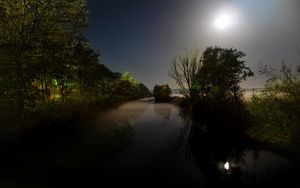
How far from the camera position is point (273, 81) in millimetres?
17297

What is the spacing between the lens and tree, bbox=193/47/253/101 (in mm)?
33156

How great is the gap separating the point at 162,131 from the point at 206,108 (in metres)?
11.9

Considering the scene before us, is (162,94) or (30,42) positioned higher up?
(30,42)

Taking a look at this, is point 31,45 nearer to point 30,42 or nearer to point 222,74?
point 30,42

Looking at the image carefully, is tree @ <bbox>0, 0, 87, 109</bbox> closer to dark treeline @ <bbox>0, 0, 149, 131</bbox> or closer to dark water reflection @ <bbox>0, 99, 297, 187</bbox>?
dark treeline @ <bbox>0, 0, 149, 131</bbox>

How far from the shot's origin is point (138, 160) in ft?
50.7

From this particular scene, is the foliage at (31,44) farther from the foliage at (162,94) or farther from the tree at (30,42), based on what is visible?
Answer: the foliage at (162,94)

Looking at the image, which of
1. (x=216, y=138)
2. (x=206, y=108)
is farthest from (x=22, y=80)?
(x=206, y=108)

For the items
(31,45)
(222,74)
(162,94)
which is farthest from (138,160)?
(162,94)

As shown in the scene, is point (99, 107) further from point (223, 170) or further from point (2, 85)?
point (223, 170)

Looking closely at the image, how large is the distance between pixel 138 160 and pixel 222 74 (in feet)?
72.3

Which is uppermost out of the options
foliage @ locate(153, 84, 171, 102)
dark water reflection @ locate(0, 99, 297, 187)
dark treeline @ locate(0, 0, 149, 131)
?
dark treeline @ locate(0, 0, 149, 131)

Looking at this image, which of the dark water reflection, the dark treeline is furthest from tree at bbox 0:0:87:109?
the dark water reflection

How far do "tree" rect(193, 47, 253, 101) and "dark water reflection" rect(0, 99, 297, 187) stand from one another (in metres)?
10.1
